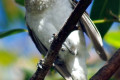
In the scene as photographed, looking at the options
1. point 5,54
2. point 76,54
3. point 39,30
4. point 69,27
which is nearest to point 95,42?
point 76,54

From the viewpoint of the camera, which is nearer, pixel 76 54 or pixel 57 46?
pixel 57 46

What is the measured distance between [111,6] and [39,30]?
0.79 metres

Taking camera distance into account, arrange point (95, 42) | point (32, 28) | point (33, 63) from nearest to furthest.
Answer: point (95, 42)
point (32, 28)
point (33, 63)

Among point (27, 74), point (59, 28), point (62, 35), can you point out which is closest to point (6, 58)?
point (27, 74)

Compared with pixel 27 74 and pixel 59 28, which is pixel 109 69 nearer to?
pixel 59 28

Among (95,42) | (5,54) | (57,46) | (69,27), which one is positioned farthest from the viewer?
(5,54)

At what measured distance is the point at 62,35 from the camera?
211cm

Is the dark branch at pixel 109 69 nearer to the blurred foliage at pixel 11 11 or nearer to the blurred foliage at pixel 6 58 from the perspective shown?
the blurred foliage at pixel 6 58

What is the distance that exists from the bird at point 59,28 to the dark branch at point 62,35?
2.18 ft

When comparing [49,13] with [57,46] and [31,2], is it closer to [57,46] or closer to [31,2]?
[31,2]

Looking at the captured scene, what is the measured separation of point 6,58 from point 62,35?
2.04m

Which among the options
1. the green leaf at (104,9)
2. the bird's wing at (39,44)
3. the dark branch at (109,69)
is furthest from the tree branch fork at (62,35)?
the green leaf at (104,9)

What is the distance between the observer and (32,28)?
3.20 meters

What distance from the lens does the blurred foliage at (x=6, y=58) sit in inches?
160
